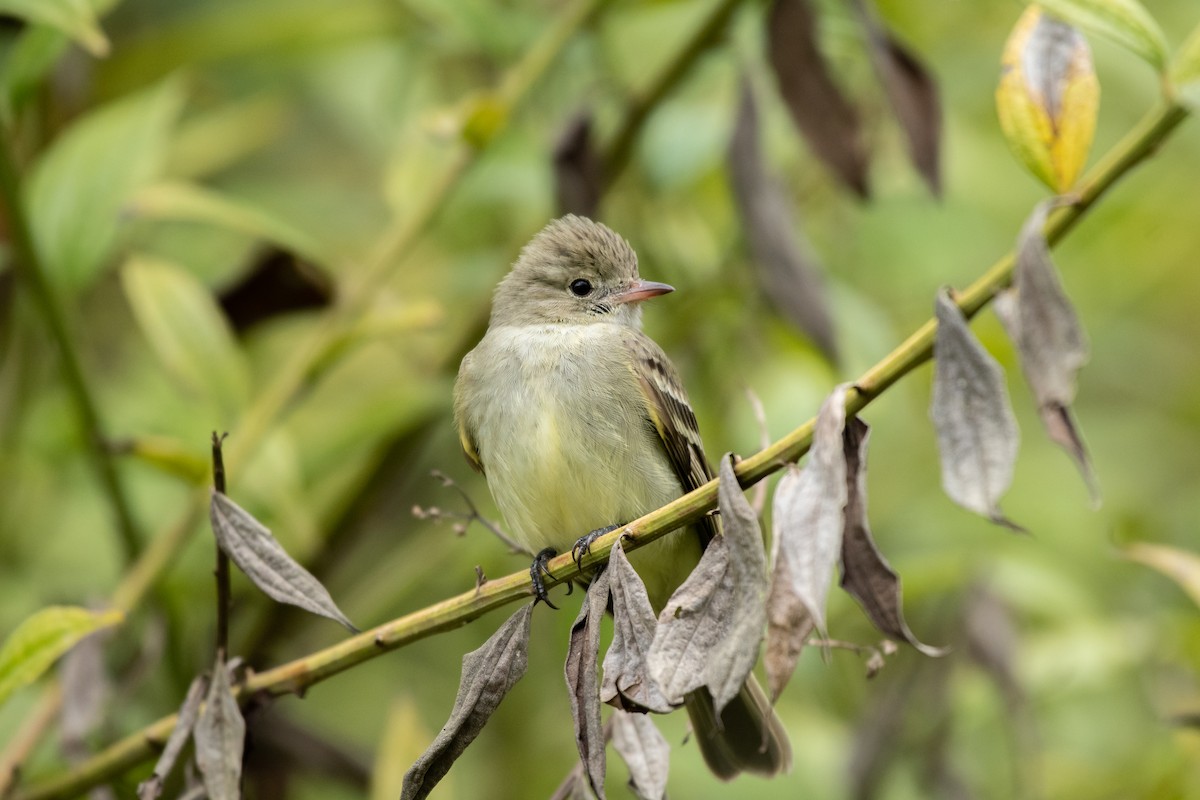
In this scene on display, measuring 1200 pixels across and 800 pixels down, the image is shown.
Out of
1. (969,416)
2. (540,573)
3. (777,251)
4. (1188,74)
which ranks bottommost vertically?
(540,573)

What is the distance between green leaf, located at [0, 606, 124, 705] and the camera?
7.94ft

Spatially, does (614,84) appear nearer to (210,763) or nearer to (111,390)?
(111,390)

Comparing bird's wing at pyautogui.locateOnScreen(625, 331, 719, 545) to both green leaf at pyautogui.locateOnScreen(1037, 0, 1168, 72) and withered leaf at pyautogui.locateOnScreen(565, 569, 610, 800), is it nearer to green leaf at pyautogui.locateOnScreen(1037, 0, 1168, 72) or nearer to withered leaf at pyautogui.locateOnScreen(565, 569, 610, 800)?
withered leaf at pyautogui.locateOnScreen(565, 569, 610, 800)

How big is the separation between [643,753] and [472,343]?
1958 millimetres

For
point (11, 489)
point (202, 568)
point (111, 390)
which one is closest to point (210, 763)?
point (202, 568)

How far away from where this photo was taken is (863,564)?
1810 millimetres

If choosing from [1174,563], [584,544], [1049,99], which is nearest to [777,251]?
[584,544]

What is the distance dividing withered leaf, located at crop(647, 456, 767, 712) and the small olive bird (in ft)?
4.75

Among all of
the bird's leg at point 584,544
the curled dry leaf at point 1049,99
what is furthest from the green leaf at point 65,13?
the curled dry leaf at point 1049,99

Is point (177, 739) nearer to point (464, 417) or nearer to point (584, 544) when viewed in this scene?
point (584, 544)

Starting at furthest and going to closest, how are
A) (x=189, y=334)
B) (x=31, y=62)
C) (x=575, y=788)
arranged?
1. (x=189, y=334)
2. (x=31, y=62)
3. (x=575, y=788)

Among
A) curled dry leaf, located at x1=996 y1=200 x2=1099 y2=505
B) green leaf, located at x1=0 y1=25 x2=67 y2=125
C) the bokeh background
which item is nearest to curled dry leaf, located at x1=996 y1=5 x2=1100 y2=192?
curled dry leaf, located at x1=996 y1=200 x2=1099 y2=505

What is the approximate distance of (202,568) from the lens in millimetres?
3916

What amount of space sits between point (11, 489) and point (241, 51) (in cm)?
156
